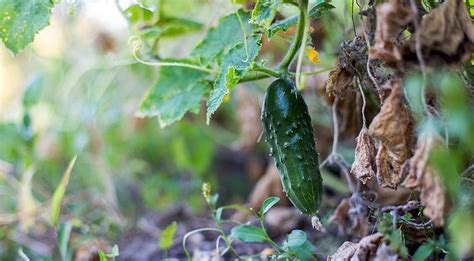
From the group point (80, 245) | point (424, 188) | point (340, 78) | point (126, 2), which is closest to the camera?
point (424, 188)

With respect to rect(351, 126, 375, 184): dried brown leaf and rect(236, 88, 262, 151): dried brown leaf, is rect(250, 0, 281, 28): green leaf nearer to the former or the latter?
rect(351, 126, 375, 184): dried brown leaf

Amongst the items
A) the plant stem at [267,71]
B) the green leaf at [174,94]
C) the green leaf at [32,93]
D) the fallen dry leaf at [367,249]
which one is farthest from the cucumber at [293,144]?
the green leaf at [32,93]

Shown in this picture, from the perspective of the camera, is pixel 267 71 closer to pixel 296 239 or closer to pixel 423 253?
pixel 296 239

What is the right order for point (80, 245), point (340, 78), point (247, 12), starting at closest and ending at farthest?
point (340, 78), point (247, 12), point (80, 245)

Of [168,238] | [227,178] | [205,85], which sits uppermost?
[205,85]

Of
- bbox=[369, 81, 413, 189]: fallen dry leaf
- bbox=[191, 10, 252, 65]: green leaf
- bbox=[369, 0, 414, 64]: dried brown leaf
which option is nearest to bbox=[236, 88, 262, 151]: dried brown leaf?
bbox=[191, 10, 252, 65]: green leaf

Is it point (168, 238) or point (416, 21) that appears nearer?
point (416, 21)

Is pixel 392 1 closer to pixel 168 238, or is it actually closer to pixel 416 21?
pixel 416 21

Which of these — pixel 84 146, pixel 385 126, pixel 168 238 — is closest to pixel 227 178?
pixel 84 146
